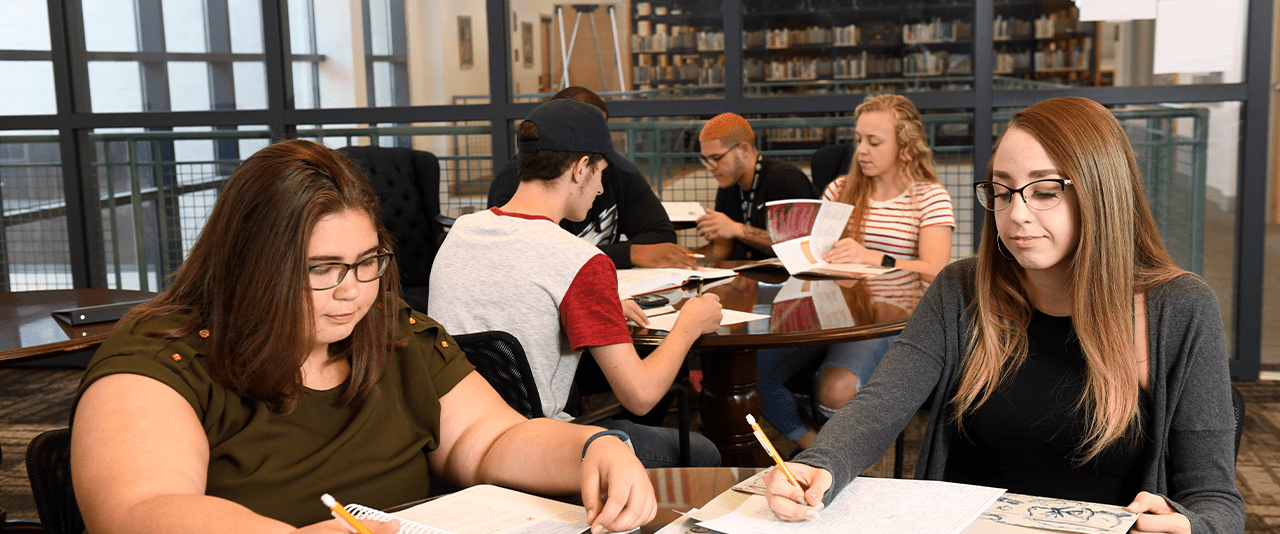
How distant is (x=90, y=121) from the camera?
15.7 feet

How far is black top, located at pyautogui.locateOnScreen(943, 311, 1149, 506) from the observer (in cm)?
137

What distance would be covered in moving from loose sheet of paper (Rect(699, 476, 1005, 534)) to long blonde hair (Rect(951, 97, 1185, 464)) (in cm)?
33

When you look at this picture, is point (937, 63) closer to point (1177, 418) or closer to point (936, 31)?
point (936, 31)

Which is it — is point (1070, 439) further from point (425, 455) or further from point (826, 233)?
point (826, 233)

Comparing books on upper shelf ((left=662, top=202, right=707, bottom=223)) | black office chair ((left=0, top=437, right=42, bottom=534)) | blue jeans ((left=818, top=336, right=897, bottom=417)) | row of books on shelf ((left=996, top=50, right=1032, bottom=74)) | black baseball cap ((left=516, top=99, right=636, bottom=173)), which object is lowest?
black office chair ((left=0, top=437, right=42, bottom=534))

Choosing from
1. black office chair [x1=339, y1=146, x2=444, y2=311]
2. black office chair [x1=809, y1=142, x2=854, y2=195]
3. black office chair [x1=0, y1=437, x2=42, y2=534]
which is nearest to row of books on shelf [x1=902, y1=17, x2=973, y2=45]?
black office chair [x1=809, y1=142, x2=854, y2=195]

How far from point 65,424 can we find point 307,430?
3151 millimetres

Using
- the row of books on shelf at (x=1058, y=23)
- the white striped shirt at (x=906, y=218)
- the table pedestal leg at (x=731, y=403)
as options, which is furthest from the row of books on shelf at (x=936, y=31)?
the table pedestal leg at (x=731, y=403)

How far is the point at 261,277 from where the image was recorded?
1.15 meters

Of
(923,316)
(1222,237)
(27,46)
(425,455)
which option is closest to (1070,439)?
(923,316)

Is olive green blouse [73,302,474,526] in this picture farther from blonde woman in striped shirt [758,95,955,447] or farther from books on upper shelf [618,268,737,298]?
blonde woman in striped shirt [758,95,955,447]

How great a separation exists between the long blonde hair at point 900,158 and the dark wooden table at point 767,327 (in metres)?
0.39

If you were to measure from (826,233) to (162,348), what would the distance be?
2.13 meters

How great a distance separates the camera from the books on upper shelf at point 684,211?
12.4 feet
